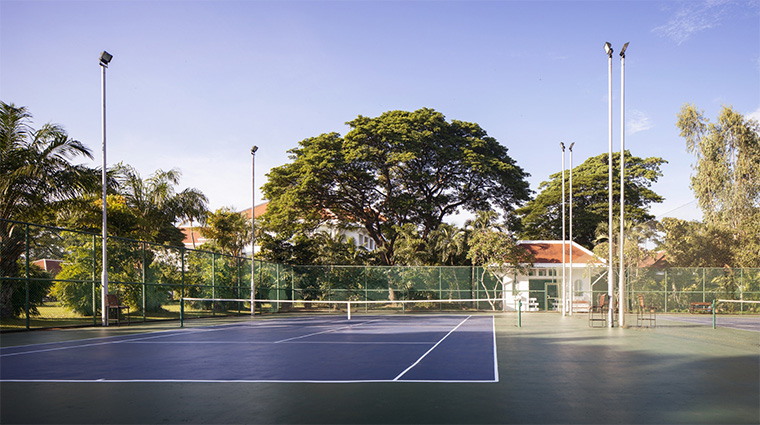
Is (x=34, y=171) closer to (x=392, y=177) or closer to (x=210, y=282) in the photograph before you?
(x=210, y=282)

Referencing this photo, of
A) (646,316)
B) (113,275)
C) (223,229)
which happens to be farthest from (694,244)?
(113,275)

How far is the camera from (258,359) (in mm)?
12234

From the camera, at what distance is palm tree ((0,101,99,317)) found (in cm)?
2258

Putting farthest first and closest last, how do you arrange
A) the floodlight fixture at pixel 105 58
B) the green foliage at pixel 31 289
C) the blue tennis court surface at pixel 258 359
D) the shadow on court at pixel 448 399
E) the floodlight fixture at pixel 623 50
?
the floodlight fixture at pixel 105 58 → the floodlight fixture at pixel 623 50 → the green foliage at pixel 31 289 → the blue tennis court surface at pixel 258 359 → the shadow on court at pixel 448 399

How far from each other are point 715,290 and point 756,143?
16292 mm

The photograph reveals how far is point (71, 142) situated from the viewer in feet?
77.8

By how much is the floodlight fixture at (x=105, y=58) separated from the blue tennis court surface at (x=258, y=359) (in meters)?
10.2

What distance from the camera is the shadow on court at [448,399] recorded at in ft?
22.2

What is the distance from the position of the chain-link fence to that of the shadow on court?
13.5 m

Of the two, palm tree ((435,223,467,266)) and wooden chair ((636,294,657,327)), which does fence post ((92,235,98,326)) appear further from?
palm tree ((435,223,467,266))

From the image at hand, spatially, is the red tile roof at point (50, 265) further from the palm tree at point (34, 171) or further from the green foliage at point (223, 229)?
the green foliage at point (223, 229)

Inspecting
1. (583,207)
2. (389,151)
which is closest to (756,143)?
(583,207)

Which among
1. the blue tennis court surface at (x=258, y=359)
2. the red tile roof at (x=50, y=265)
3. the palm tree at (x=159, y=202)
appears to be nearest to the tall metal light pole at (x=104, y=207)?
the red tile roof at (x=50, y=265)

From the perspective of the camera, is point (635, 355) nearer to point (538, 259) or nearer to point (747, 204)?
point (538, 259)
